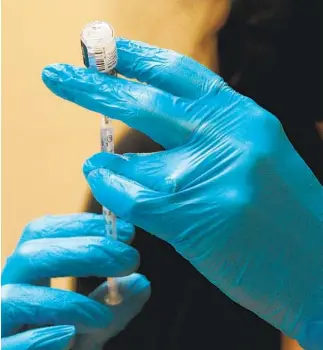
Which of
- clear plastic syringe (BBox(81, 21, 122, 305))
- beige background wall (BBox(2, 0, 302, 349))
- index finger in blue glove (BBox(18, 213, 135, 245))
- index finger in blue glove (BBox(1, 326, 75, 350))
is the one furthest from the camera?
beige background wall (BBox(2, 0, 302, 349))

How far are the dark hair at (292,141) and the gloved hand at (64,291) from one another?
2.9 inches

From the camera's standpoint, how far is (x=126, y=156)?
86 cm

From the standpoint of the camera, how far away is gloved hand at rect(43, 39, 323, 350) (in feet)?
2.67

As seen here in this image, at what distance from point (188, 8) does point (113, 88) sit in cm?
61

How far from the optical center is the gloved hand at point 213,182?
0.81 meters

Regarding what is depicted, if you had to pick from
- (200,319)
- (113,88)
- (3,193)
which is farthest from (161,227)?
(3,193)

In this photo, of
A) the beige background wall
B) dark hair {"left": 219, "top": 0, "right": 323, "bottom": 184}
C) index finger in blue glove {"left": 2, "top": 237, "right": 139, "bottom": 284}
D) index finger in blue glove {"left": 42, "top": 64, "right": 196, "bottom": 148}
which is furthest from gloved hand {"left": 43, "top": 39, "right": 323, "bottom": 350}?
the beige background wall

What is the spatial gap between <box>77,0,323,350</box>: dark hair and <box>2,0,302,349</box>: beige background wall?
0.27 m

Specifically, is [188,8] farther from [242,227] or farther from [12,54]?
[242,227]

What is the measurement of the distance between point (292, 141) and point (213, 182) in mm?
332

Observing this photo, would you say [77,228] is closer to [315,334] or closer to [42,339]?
[42,339]

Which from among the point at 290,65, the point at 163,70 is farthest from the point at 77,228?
the point at 290,65

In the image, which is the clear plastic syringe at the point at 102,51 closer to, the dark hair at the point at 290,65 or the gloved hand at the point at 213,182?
the gloved hand at the point at 213,182

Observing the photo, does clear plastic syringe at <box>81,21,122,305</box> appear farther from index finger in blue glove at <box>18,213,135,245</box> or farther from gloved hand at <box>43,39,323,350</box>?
index finger in blue glove at <box>18,213,135,245</box>
